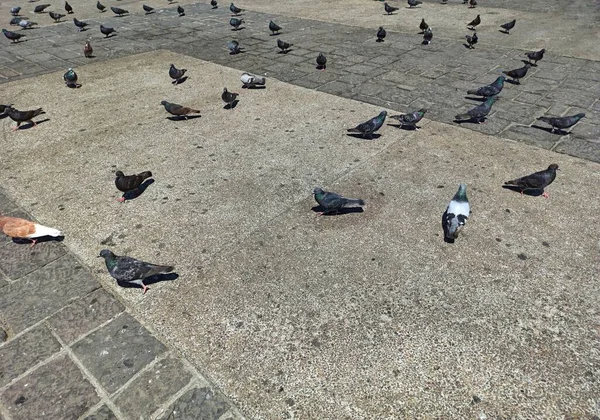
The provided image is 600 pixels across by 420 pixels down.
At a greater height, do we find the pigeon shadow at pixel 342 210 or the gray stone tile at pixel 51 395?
the pigeon shadow at pixel 342 210

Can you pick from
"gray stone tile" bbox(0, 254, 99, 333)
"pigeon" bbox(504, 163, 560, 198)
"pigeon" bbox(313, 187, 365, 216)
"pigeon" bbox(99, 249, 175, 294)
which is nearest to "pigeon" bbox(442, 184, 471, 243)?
"pigeon" bbox(313, 187, 365, 216)

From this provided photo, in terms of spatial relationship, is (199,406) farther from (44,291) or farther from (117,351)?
(44,291)

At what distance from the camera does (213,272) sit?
4254mm

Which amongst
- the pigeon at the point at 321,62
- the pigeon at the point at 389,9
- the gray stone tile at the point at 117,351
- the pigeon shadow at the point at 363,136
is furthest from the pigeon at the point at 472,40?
the gray stone tile at the point at 117,351

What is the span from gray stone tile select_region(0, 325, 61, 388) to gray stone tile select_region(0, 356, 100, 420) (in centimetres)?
11

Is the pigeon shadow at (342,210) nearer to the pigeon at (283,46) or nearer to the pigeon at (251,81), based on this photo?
the pigeon at (251,81)

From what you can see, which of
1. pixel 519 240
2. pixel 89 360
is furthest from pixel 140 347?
pixel 519 240

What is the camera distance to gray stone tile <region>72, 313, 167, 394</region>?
10.6 feet

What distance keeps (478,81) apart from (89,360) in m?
9.29

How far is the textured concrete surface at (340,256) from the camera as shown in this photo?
317 centimetres

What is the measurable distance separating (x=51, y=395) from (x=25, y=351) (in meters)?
0.60

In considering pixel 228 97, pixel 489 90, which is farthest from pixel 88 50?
pixel 489 90

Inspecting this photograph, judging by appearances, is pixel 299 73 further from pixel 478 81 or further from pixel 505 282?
pixel 505 282

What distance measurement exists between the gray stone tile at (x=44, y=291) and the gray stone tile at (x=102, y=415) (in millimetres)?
1265
